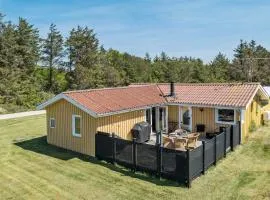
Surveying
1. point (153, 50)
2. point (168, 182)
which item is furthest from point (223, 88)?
point (153, 50)

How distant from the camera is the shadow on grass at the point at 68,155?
12.9 metres

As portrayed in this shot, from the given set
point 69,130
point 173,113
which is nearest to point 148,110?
point 173,113

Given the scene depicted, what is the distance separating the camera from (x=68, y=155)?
53.7 feet

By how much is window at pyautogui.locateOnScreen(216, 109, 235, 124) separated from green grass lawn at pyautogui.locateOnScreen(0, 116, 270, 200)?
2236 millimetres

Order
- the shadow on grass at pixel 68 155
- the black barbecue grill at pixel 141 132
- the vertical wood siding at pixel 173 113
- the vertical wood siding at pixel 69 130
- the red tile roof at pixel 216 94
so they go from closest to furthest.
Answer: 1. the shadow on grass at pixel 68 155
2. the vertical wood siding at pixel 69 130
3. the black barbecue grill at pixel 141 132
4. the red tile roof at pixel 216 94
5. the vertical wood siding at pixel 173 113

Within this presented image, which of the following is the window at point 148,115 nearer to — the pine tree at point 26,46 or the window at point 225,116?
the window at point 225,116

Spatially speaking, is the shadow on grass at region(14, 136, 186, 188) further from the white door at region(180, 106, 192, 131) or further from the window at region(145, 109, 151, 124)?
the white door at region(180, 106, 192, 131)

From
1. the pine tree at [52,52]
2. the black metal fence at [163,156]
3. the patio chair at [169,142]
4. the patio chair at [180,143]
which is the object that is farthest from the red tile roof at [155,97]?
the pine tree at [52,52]

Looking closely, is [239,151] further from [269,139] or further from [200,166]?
[200,166]

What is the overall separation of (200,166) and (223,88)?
9.95m

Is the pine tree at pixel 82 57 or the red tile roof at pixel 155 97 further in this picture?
the pine tree at pixel 82 57

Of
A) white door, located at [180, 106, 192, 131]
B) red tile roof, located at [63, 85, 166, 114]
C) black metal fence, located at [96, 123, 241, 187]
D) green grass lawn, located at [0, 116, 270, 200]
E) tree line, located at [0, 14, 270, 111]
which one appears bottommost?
green grass lawn, located at [0, 116, 270, 200]

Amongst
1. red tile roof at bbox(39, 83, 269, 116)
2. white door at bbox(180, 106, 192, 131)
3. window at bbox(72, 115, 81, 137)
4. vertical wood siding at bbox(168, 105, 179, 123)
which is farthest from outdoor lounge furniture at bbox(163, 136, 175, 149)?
vertical wood siding at bbox(168, 105, 179, 123)

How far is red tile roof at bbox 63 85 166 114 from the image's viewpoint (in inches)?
651
